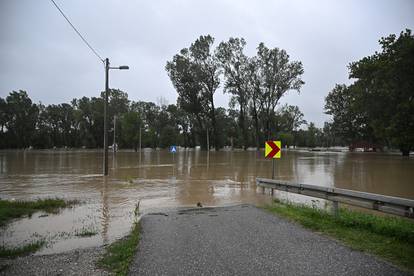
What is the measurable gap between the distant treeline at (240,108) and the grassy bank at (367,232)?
23.5 m

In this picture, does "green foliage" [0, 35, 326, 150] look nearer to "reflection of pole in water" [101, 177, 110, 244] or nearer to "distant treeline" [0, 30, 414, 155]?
"distant treeline" [0, 30, 414, 155]

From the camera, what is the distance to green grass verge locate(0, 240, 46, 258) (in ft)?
15.5

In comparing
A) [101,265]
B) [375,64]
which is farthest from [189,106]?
[101,265]

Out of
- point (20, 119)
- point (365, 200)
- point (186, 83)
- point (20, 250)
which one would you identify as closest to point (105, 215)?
point (20, 250)

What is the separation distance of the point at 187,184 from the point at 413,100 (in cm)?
2227

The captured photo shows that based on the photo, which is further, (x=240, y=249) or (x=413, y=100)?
(x=413, y=100)

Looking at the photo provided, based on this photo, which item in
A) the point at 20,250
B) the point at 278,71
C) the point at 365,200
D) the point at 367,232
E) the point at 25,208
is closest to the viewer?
the point at 20,250

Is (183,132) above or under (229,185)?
above

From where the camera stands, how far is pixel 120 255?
4.54 meters

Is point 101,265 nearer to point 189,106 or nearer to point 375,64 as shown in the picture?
point 375,64

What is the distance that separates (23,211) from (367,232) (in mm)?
8433

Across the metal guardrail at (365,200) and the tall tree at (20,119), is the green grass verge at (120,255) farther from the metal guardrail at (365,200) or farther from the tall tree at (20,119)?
the tall tree at (20,119)

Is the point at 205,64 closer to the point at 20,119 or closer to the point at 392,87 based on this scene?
the point at 392,87

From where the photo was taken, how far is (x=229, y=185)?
1429 centimetres
